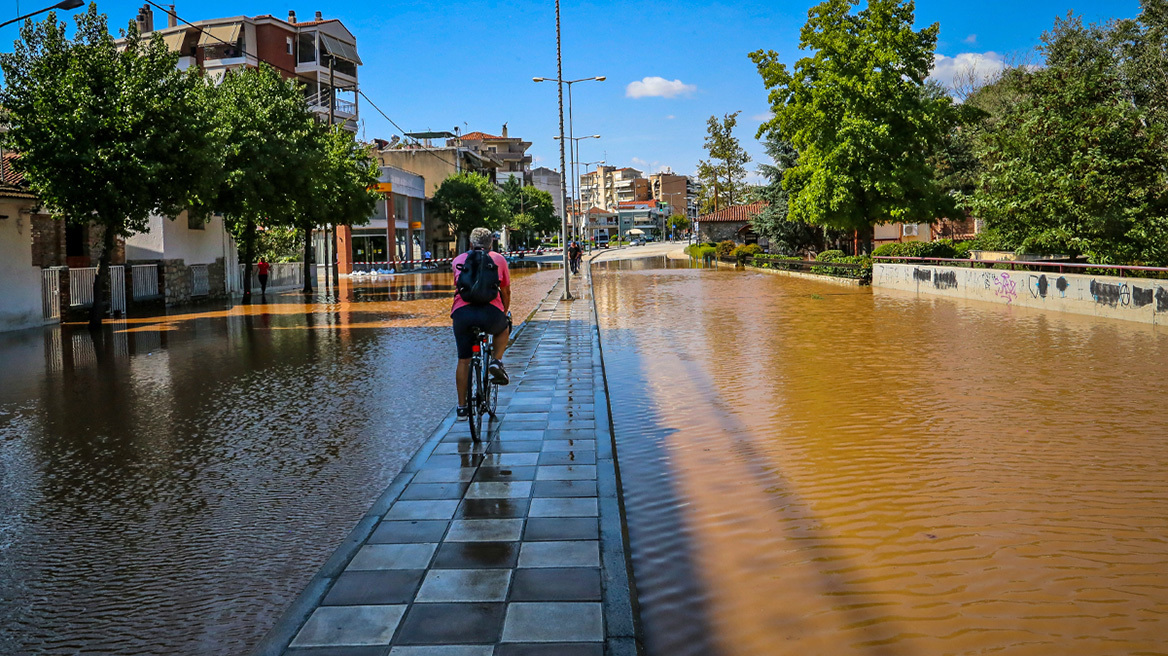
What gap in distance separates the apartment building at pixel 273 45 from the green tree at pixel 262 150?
25.6 metres

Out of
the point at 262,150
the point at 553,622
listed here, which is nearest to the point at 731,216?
the point at 262,150

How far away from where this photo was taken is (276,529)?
5531mm

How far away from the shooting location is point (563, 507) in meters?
5.62

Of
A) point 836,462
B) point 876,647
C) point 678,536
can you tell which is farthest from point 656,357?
point 876,647

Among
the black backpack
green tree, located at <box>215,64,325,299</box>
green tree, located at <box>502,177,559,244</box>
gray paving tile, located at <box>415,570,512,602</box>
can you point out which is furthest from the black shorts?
green tree, located at <box>502,177,559,244</box>

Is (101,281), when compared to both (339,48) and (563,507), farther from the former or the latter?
(339,48)

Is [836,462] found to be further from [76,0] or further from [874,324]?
[76,0]

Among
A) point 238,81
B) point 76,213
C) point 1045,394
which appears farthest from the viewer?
point 238,81

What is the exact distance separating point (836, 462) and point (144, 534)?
194 inches

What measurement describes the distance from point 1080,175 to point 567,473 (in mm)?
20461

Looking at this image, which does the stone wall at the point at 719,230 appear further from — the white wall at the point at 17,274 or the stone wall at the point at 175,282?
the white wall at the point at 17,274

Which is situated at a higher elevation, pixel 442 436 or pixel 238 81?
pixel 238 81

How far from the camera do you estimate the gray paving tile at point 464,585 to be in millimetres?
4172

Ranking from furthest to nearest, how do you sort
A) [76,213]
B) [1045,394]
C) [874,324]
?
1. [76,213]
2. [874,324]
3. [1045,394]
